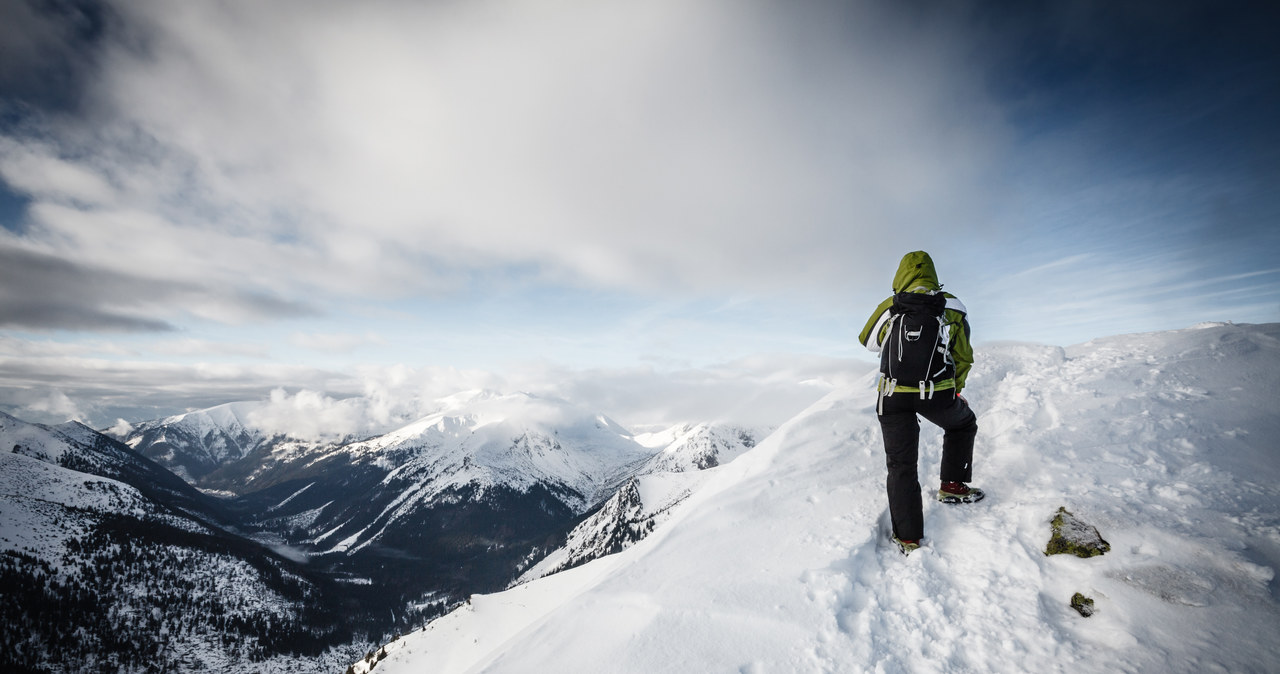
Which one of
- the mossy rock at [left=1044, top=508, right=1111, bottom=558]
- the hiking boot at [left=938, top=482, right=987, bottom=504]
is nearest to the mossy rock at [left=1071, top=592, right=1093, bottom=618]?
the mossy rock at [left=1044, top=508, right=1111, bottom=558]

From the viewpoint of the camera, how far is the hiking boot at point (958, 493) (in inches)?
264

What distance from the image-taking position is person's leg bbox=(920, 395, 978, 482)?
21.4ft

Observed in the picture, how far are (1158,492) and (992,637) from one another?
392cm

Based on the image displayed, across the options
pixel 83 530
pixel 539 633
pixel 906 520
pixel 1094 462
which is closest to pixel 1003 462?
pixel 1094 462

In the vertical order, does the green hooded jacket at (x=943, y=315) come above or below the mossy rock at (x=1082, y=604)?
above

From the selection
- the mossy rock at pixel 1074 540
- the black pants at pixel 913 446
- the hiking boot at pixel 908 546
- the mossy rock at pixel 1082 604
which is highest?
the black pants at pixel 913 446

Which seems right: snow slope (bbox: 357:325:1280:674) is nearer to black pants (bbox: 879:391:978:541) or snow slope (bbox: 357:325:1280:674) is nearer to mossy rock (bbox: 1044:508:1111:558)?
mossy rock (bbox: 1044:508:1111:558)

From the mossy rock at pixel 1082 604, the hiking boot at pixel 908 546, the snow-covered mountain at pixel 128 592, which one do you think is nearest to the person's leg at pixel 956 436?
the hiking boot at pixel 908 546

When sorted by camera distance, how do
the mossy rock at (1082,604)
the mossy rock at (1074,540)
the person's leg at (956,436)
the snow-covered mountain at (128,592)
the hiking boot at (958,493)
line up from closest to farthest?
the mossy rock at (1082,604) → the mossy rock at (1074,540) → the person's leg at (956,436) → the hiking boot at (958,493) → the snow-covered mountain at (128,592)

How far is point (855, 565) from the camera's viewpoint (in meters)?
5.88

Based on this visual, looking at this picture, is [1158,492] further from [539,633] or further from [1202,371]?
[539,633]

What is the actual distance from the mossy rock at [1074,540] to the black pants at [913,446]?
1.32 meters

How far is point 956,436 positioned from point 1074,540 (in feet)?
5.97

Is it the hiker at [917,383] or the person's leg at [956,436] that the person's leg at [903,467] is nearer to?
the hiker at [917,383]
